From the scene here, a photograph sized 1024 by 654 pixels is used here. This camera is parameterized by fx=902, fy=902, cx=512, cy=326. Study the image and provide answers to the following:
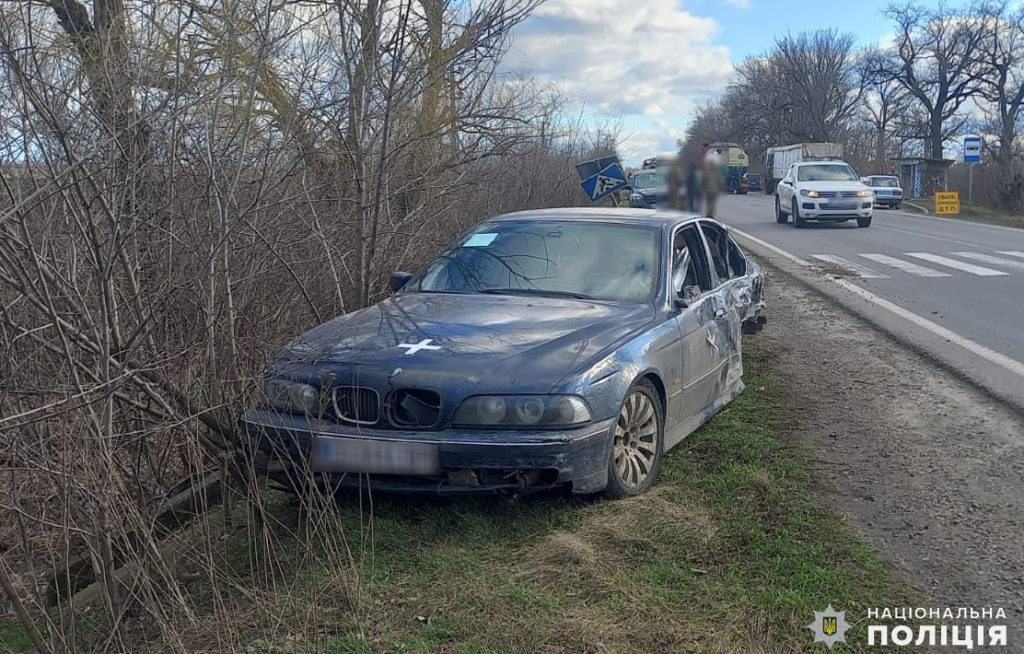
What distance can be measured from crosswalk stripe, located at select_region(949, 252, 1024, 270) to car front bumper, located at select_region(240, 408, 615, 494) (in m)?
13.2

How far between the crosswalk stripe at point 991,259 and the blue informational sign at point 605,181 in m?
6.52

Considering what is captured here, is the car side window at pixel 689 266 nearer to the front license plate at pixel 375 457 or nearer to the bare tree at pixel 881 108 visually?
the front license plate at pixel 375 457

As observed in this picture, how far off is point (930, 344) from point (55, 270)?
754cm

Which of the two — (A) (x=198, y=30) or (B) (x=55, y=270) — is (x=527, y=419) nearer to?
(B) (x=55, y=270)

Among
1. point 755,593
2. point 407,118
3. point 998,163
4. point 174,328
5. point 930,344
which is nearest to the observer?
point 755,593

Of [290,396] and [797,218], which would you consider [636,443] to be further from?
[797,218]

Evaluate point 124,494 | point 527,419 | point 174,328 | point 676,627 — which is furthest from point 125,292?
point 676,627

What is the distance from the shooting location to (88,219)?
3.24 metres

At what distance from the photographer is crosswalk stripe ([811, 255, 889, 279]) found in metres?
13.9

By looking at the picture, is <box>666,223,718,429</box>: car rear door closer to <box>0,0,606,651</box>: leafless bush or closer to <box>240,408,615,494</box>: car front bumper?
<box>240,408,615,494</box>: car front bumper

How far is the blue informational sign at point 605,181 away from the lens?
616 inches

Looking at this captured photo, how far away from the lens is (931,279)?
526 inches

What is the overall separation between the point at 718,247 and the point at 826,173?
2013 centimetres

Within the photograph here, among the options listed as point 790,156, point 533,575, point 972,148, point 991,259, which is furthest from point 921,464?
point 790,156
